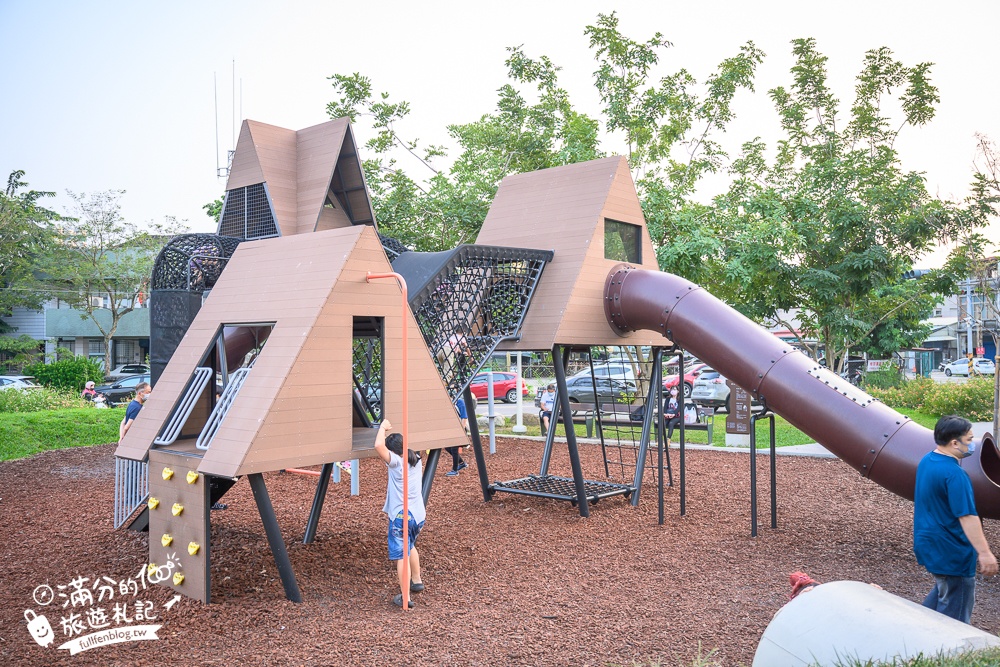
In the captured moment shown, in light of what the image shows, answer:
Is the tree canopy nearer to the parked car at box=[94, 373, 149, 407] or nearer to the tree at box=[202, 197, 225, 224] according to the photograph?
the tree at box=[202, 197, 225, 224]

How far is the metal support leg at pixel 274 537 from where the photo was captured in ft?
22.4

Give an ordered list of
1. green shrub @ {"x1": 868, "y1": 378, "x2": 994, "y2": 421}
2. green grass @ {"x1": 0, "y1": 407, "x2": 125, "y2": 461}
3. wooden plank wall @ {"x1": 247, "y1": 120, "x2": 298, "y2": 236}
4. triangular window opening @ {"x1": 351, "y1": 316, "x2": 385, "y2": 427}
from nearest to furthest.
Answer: triangular window opening @ {"x1": 351, "y1": 316, "x2": 385, "y2": 427}, wooden plank wall @ {"x1": 247, "y1": 120, "x2": 298, "y2": 236}, green grass @ {"x1": 0, "y1": 407, "x2": 125, "y2": 461}, green shrub @ {"x1": 868, "y1": 378, "x2": 994, "y2": 421}

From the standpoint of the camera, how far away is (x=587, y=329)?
36.2 ft

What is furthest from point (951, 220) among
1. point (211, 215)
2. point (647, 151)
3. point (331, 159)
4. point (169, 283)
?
point (211, 215)

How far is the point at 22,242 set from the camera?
3309 centimetres

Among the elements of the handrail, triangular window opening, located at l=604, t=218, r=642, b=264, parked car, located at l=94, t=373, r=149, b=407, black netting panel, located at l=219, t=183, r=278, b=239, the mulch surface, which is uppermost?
black netting panel, located at l=219, t=183, r=278, b=239

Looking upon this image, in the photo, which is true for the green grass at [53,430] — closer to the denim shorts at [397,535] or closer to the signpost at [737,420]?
the denim shorts at [397,535]

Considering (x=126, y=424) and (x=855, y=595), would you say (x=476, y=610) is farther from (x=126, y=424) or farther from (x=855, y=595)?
(x=126, y=424)

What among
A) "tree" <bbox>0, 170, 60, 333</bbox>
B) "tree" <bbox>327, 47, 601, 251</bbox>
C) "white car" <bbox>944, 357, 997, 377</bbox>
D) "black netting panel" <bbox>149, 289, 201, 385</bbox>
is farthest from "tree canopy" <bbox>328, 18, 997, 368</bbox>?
"white car" <bbox>944, 357, 997, 377</bbox>

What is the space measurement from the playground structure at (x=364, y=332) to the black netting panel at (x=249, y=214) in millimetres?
33

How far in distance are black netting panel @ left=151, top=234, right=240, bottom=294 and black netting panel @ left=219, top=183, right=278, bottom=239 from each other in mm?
1614

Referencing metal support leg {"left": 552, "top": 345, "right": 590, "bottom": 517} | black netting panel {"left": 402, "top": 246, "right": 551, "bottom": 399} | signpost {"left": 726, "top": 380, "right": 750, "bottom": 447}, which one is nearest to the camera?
black netting panel {"left": 402, "top": 246, "right": 551, "bottom": 399}

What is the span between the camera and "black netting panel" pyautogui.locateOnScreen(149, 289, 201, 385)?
9.98 m

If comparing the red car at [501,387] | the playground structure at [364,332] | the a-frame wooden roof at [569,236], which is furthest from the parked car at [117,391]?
the a-frame wooden roof at [569,236]
